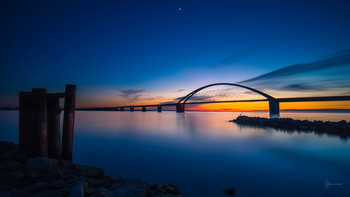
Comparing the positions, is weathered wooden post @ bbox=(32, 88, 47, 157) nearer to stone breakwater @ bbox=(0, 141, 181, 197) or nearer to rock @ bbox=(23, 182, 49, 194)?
stone breakwater @ bbox=(0, 141, 181, 197)

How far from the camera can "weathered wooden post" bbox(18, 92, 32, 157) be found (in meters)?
5.68

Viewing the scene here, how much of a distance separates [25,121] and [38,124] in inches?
59.2

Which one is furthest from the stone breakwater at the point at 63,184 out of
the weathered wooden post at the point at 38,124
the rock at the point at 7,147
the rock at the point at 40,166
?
the rock at the point at 7,147

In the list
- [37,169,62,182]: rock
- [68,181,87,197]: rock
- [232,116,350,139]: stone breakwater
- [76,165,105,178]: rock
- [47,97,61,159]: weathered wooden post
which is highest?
[47,97,61,159]: weathered wooden post

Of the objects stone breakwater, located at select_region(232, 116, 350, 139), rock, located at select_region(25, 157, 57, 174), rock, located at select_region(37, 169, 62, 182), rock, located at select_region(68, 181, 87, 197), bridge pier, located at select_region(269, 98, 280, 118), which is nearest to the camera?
rock, located at select_region(68, 181, 87, 197)

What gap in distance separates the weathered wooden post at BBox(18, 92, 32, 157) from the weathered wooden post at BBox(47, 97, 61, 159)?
2.54 feet

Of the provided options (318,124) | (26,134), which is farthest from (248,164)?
(318,124)

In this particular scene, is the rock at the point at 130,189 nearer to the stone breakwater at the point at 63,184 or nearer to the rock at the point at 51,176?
the stone breakwater at the point at 63,184

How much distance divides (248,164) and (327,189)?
254 centimetres

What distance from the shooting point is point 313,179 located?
4957 millimetres

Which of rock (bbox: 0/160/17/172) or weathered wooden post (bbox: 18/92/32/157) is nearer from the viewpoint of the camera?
rock (bbox: 0/160/17/172)

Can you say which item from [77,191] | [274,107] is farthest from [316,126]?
[274,107]

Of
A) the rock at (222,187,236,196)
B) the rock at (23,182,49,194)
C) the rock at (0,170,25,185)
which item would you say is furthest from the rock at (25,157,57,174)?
the rock at (222,187,236,196)

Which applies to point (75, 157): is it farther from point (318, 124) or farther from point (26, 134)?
point (318, 124)
